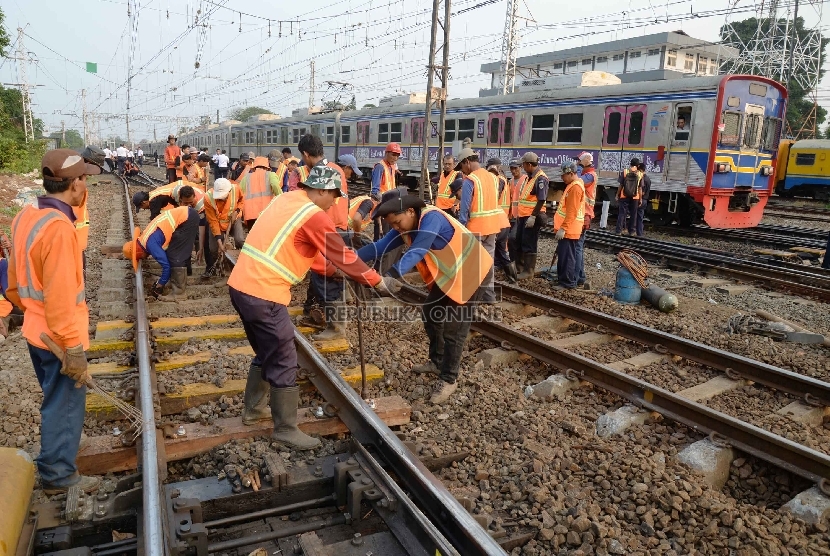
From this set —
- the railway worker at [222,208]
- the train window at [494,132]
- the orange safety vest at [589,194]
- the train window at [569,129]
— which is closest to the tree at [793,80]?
the train window at [494,132]

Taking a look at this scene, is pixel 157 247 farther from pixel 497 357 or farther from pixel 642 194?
pixel 642 194

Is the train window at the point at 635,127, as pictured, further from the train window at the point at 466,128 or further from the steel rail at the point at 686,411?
the steel rail at the point at 686,411

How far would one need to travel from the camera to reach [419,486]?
308 cm

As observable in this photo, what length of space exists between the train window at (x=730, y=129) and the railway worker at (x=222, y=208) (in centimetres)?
1032

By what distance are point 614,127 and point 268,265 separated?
12788mm

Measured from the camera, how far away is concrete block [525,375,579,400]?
4.71 m

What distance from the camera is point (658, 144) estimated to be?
537 inches

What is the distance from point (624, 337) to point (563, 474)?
2.90 metres

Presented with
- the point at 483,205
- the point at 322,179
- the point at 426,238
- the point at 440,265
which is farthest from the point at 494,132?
the point at 322,179

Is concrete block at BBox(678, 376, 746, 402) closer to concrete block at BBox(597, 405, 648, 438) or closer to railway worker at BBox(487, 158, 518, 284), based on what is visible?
concrete block at BBox(597, 405, 648, 438)

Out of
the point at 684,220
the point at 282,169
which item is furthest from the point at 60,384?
the point at 684,220

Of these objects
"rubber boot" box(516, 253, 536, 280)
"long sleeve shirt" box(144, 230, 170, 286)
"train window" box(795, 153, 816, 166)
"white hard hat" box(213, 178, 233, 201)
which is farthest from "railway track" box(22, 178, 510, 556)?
"train window" box(795, 153, 816, 166)

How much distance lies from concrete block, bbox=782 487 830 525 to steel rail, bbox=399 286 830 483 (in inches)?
4.6

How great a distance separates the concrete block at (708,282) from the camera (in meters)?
8.67
